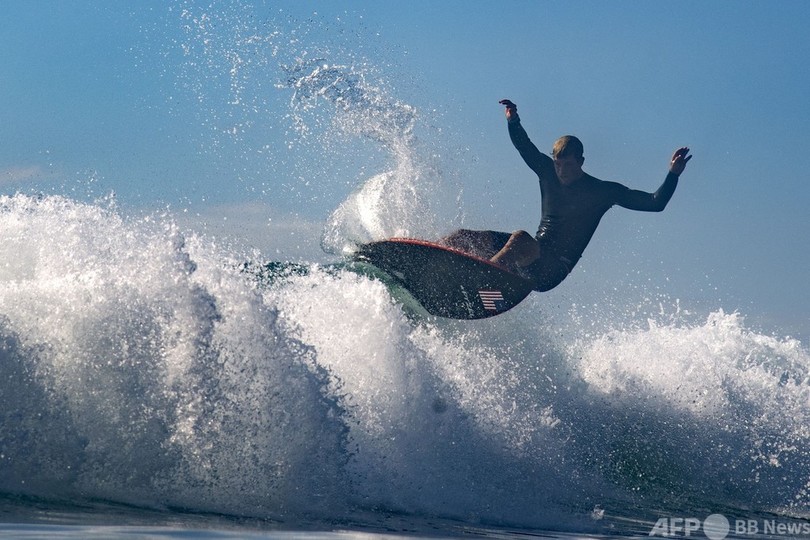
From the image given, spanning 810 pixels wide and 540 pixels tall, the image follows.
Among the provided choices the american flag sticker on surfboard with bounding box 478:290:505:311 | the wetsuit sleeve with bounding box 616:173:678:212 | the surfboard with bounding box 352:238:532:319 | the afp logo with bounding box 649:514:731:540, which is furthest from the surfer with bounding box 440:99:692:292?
the afp logo with bounding box 649:514:731:540

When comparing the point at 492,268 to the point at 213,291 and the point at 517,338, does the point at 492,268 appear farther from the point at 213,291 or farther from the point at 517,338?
the point at 213,291

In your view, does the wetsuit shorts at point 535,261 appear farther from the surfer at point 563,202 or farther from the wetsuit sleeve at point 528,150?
the wetsuit sleeve at point 528,150

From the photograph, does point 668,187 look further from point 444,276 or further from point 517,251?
point 444,276

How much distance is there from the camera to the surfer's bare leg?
35.9 feet

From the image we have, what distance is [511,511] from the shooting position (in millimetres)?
7426

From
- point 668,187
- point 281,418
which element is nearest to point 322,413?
point 281,418

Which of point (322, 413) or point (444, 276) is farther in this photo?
point (444, 276)

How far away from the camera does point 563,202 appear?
11.2 meters

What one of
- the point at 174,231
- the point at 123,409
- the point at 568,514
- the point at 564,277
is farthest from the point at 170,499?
the point at 564,277

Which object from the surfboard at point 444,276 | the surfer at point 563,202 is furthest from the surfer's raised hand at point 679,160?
the surfboard at point 444,276

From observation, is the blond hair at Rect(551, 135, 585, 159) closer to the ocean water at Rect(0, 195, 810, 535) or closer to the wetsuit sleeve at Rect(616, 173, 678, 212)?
the wetsuit sleeve at Rect(616, 173, 678, 212)

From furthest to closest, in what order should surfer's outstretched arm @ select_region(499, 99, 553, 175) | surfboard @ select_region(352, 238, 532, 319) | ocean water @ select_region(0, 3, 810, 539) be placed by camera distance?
1. surfer's outstretched arm @ select_region(499, 99, 553, 175)
2. surfboard @ select_region(352, 238, 532, 319)
3. ocean water @ select_region(0, 3, 810, 539)

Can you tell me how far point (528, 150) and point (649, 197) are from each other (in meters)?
1.53

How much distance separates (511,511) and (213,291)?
2.98m
